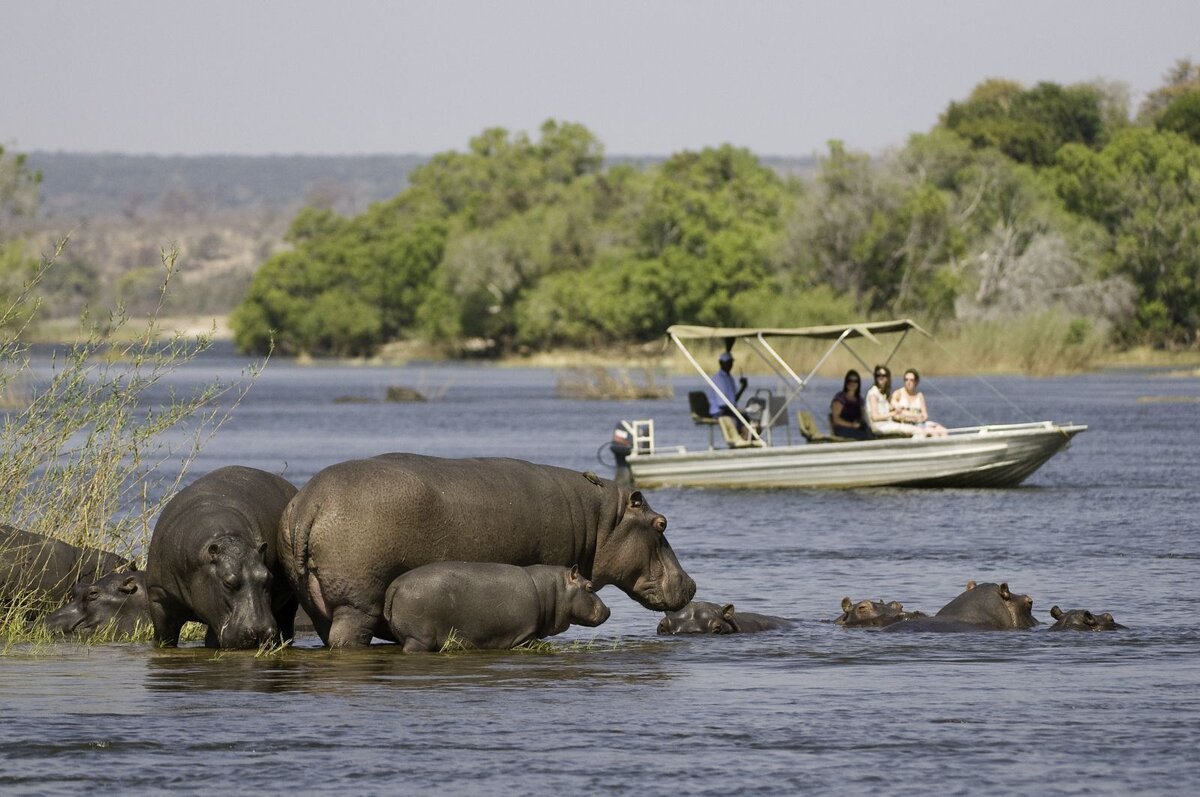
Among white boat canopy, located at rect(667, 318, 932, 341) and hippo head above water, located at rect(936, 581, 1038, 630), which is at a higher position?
white boat canopy, located at rect(667, 318, 932, 341)

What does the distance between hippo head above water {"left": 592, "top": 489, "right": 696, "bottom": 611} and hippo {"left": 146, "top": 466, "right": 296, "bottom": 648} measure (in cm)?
206

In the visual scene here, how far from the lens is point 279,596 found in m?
12.6

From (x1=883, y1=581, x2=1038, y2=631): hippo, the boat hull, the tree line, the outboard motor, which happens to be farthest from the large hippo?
the tree line

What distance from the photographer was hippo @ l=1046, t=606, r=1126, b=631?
14148mm

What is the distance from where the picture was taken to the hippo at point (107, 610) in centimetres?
1336

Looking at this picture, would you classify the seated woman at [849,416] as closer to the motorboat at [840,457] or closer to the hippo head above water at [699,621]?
the motorboat at [840,457]

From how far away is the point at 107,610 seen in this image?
1339 centimetres

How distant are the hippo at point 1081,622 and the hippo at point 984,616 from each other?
206mm

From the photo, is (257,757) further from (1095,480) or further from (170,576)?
(1095,480)

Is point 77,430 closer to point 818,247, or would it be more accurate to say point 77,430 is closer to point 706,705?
point 706,705

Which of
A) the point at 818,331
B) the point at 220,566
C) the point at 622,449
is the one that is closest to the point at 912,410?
the point at 818,331

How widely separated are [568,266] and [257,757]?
105m

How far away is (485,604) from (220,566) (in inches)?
63.2

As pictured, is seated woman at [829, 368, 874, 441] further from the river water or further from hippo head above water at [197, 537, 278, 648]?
hippo head above water at [197, 537, 278, 648]
